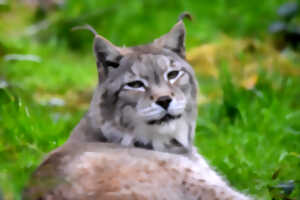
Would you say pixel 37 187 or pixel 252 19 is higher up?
pixel 252 19

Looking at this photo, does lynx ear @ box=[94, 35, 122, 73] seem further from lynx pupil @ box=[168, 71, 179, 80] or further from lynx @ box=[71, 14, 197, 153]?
lynx pupil @ box=[168, 71, 179, 80]

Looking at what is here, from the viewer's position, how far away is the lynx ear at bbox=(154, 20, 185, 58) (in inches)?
156

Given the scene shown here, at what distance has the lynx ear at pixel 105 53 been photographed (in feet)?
12.4

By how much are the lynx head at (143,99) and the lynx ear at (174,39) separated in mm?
96

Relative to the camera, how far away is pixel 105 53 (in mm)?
3818

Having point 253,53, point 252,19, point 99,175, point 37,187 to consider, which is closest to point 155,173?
point 99,175

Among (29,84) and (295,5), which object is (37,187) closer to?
(29,84)

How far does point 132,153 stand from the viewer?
3.38 meters

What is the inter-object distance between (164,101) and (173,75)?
33 centimetres

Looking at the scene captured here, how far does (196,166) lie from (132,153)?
0.41 m

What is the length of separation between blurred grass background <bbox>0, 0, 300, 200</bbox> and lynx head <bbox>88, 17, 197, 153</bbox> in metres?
0.66

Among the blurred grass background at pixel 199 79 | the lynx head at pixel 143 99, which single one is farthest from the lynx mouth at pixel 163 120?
the blurred grass background at pixel 199 79

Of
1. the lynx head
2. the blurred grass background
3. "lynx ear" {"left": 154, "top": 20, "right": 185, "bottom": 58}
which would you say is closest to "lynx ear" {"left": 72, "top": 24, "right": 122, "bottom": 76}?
the lynx head

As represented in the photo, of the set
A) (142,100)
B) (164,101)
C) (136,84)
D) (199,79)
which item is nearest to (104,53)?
(136,84)
